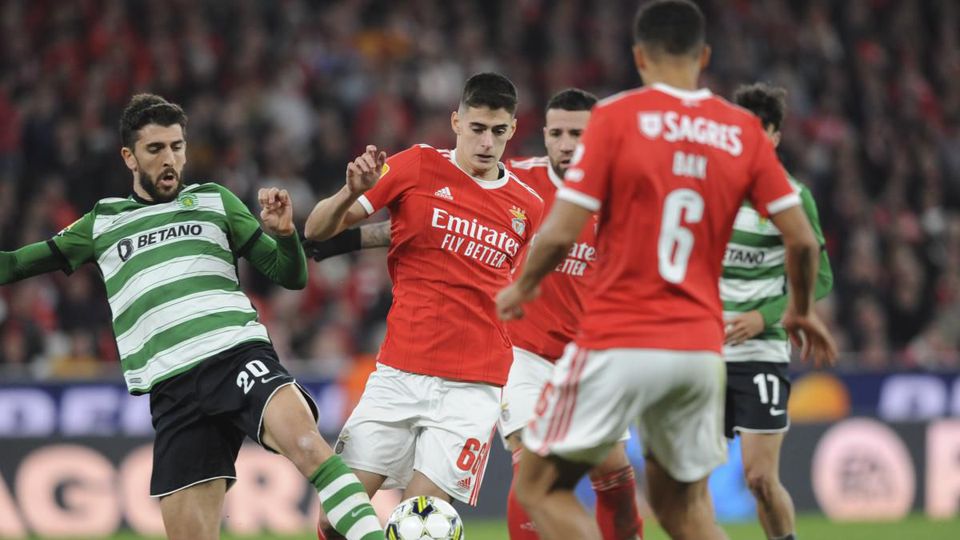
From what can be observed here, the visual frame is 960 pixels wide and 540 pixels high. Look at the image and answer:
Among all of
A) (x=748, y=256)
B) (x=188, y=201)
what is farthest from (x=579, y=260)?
(x=188, y=201)

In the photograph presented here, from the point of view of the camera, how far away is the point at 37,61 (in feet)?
52.9

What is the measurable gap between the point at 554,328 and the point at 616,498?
886 millimetres

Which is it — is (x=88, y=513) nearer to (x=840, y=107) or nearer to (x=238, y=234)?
(x=238, y=234)

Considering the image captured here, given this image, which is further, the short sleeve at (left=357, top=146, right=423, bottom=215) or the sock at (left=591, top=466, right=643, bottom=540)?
the sock at (left=591, top=466, right=643, bottom=540)

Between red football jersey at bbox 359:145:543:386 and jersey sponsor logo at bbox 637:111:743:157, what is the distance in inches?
71.6

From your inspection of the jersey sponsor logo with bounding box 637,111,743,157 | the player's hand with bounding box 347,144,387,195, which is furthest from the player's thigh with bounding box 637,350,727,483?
the player's hand with bounding box 347,144,387,195

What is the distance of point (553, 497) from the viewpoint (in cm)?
540

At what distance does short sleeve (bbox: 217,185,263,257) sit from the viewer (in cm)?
654

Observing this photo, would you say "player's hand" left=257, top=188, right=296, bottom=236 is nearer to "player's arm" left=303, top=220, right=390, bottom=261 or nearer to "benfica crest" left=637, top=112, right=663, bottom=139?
"player's arm" left=303, top=220, right=390, bottom=261

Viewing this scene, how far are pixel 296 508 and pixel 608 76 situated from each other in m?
8.57

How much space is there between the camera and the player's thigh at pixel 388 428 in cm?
659

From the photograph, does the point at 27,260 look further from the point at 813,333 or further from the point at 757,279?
the point at 757,279

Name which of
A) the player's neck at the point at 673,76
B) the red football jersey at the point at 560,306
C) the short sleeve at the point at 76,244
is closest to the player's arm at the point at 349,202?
the short sleeve at the point at 76,244

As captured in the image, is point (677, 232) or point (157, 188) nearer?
point (677, 232)
